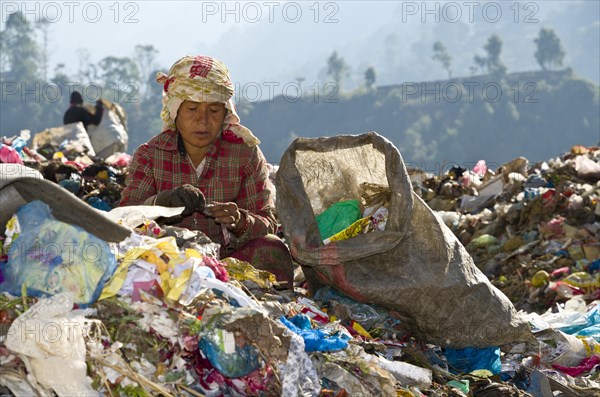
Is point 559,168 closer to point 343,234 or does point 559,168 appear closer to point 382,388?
point 343,234

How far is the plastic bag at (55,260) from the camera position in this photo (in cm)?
239

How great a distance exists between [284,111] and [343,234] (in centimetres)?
Result: 7512

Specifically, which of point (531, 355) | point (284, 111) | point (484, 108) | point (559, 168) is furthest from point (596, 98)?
point (531, 355)

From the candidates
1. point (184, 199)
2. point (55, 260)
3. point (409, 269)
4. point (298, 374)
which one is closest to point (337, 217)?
point (409, 269)

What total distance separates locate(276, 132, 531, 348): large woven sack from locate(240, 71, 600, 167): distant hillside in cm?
6560

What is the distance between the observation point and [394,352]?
10.0ft

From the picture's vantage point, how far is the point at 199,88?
3.62 m

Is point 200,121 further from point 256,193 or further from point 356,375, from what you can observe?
point 356,375

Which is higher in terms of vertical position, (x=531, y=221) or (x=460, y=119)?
(x=531, y=221)

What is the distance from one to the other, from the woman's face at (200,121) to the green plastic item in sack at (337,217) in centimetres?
61

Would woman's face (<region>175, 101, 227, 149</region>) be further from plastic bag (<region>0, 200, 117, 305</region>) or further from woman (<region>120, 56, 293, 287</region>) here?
plastic bag (<region>0, 200, 117, 305</region>)

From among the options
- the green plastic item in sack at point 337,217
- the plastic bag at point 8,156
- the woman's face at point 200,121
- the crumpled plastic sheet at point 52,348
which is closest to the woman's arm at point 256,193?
the woman's face at point 200,121

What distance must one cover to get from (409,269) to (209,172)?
108cm

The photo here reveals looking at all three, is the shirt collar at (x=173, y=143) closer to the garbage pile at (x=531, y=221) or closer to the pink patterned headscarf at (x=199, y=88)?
the pink patterned headscarf at (x=199, y=88)
